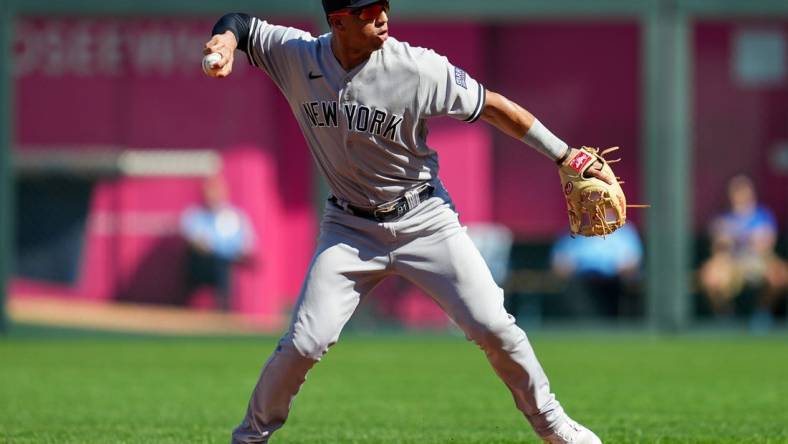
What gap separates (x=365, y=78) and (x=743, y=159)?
10.9m

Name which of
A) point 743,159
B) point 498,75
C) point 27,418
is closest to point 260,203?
point 498,75

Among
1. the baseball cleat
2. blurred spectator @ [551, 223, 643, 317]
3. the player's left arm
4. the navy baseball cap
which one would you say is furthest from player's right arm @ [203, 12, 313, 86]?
blurred spectator @ [551, 223, 643, 317]

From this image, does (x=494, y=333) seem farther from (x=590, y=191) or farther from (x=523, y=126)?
(x=523, y=126)

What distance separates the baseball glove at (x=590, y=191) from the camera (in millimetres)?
5695

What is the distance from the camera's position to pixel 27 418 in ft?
24.8

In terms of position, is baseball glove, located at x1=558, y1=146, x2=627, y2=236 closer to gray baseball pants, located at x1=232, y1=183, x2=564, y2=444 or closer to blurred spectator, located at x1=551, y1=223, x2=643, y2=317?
gray baseball pants, located at x1=232, y1=183, x2=564, y2=444

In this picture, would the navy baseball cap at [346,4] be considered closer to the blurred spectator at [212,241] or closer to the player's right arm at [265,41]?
the player's right arm at [265,41]

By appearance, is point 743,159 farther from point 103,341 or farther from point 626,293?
point 103,341

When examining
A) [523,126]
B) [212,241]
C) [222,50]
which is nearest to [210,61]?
[222,50]

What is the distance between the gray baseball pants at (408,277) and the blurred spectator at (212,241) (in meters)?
9.59

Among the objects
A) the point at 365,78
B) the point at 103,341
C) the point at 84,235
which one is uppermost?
the point at 365,78

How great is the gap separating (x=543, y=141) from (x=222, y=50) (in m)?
1.31

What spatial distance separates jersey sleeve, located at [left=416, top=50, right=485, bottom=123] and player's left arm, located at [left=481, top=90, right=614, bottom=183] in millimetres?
57

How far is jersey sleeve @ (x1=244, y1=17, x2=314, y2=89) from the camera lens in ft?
18.6
